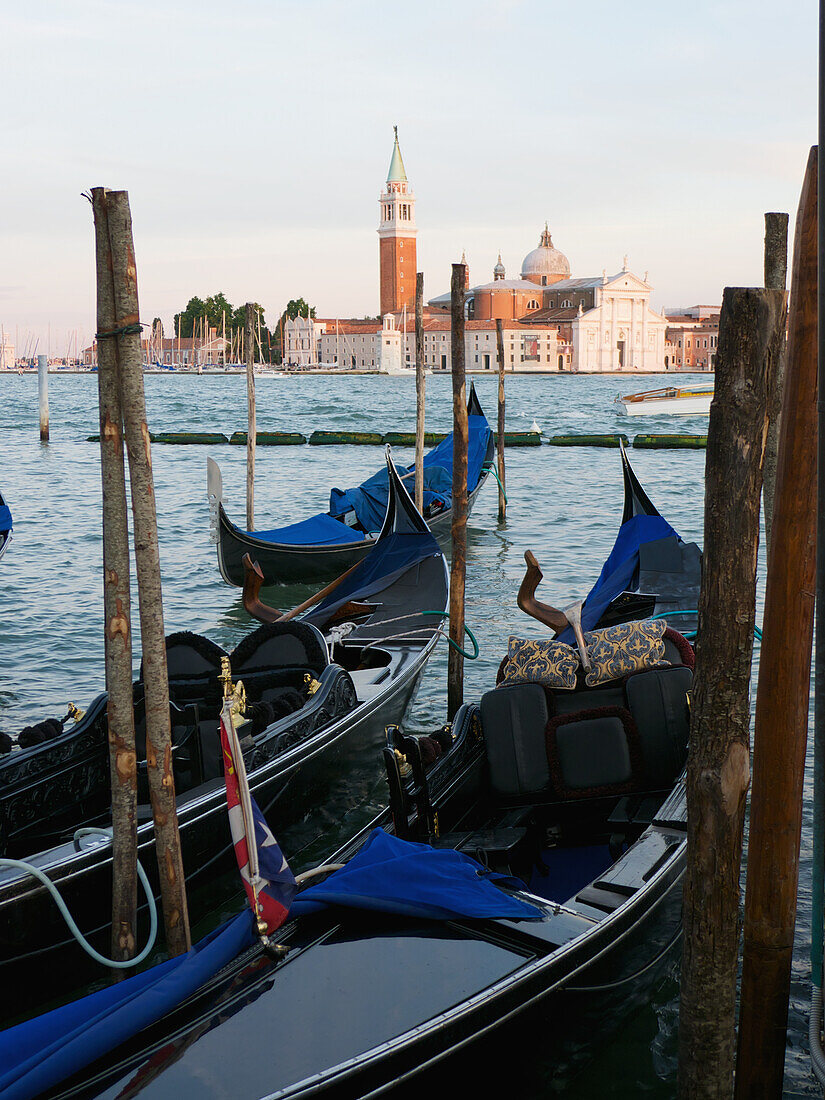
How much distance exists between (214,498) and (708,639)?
4.17 meters

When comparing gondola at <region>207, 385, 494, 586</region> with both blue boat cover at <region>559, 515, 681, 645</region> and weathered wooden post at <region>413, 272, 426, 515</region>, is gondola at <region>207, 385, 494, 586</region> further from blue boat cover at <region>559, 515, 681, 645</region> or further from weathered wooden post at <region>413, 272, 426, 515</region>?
A: blue boat cover at <region>559, 515, 681, 645</region>

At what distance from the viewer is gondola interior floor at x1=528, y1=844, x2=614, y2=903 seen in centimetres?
215

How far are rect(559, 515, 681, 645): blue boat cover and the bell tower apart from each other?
50631 mm

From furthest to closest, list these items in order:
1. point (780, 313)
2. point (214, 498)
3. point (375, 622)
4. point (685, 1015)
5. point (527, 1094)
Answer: point (214, 498), point (375, 622), point (527, 1094), point (685, 1015), point (780, 313)

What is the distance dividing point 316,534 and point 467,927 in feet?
15.5

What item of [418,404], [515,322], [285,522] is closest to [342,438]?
[285,522]

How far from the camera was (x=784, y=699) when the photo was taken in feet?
4.33

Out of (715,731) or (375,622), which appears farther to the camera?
(375,622)

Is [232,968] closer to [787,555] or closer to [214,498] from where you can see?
[787,555]

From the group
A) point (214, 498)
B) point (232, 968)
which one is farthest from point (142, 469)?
point (214, 498)

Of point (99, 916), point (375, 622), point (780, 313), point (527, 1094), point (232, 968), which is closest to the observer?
point (780, 313)

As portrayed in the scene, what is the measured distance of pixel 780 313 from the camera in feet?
4.13

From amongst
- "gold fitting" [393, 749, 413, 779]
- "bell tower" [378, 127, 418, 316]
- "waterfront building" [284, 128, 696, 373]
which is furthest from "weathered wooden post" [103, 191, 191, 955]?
"bell tower" [378, 127, 418, 316]

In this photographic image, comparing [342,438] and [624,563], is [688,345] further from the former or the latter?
[624,563]
